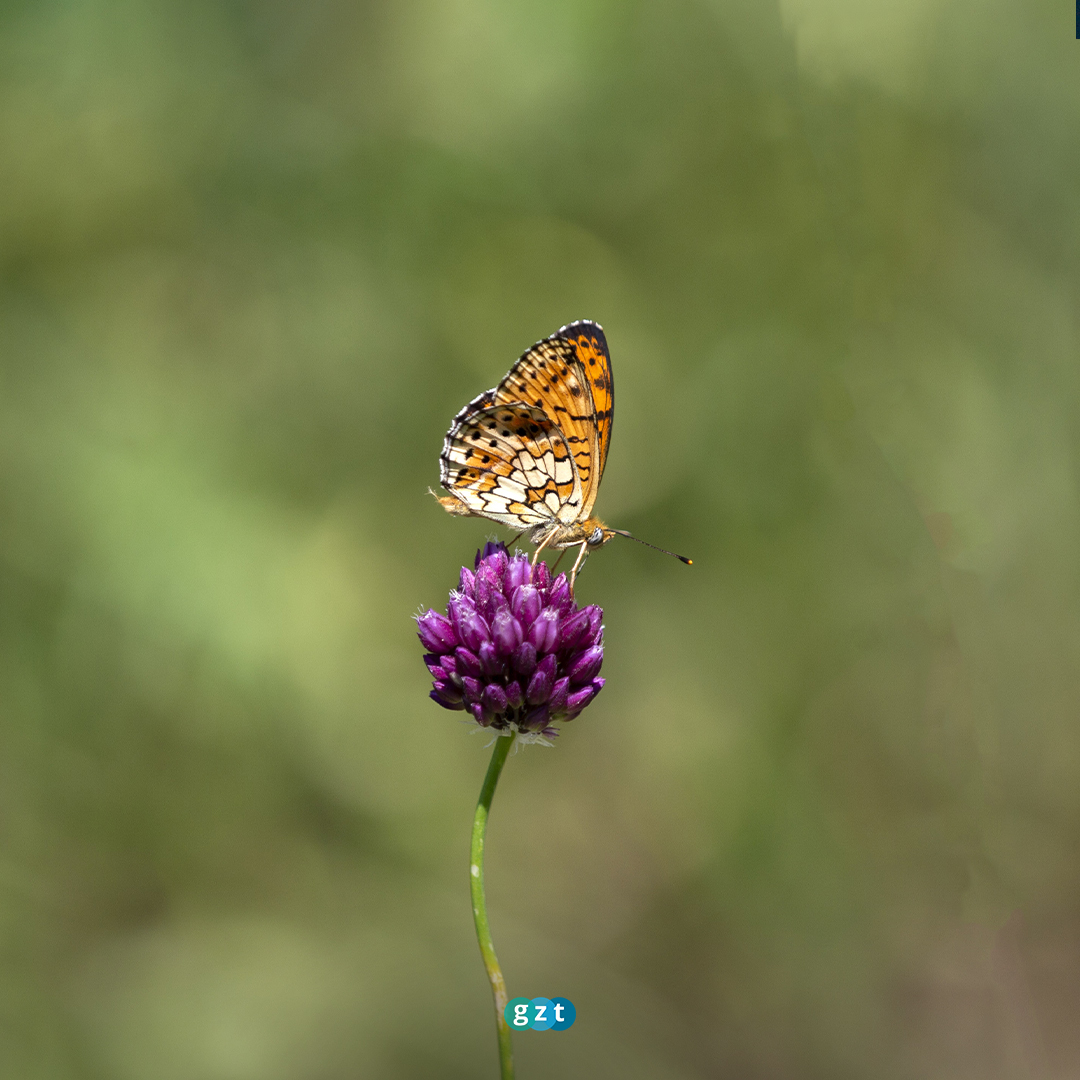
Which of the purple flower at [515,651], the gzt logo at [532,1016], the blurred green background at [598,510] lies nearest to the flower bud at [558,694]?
the purple flower at [515,651]

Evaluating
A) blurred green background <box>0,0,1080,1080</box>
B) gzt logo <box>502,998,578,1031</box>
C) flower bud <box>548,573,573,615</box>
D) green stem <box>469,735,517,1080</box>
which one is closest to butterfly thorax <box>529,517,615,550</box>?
flower bud <box>548,573,573,615</box>

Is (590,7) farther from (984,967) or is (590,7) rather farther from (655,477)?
(984,967)

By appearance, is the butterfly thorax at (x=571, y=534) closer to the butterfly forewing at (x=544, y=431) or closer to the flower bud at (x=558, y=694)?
the butterfly forewing at (x=544, y=431)

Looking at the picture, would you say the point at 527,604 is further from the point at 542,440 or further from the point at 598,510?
the point at 598,510

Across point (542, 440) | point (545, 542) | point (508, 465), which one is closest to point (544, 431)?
point (542, 440)

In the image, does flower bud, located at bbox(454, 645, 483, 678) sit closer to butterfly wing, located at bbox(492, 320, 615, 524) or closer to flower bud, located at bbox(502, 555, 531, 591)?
flower bud, located at bbox(502, 555, 531, 591)
